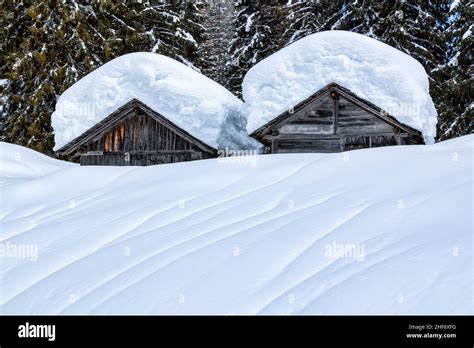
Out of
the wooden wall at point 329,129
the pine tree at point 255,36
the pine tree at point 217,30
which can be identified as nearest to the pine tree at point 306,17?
the pine tree at point 255,36

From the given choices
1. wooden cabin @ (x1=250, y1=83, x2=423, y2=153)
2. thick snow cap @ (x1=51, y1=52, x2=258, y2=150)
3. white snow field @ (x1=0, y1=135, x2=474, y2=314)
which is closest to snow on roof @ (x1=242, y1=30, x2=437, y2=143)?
wooden cabin @ (x1=250, y1=83, x2=423, y2=153)

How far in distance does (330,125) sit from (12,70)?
1523 centimetres

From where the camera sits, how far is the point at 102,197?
19.2 feet

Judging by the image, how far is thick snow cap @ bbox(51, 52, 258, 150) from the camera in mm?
14633

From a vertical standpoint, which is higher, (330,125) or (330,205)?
(330,125)

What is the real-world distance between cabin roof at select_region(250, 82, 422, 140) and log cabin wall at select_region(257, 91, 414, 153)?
0.10m

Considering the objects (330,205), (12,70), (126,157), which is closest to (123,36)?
(12,70)

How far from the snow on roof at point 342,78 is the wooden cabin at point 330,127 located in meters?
0.27

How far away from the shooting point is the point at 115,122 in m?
15.4

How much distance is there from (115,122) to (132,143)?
698mm

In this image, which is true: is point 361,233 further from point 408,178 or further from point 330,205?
point 408,178

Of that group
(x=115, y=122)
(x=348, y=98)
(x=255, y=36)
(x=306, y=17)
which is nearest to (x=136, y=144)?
(x=115, y=122)

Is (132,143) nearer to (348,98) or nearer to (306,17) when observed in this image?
(348,98)

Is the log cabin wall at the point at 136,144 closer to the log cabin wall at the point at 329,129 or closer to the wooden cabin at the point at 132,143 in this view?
the wooden cabin at the point at 132,143
